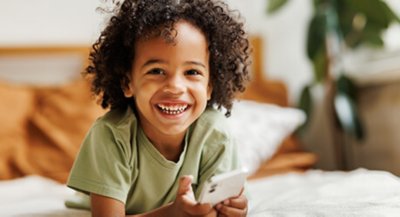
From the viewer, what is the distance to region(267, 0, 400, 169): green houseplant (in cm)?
190

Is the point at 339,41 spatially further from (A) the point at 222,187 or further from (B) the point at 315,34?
(A) the point at 222,187

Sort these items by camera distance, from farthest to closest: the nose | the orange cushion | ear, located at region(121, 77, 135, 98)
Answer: the orange cushion → ear, located at region(121, 77, 135, 98) → the nose

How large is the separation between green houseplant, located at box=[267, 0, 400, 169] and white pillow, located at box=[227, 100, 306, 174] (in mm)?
184

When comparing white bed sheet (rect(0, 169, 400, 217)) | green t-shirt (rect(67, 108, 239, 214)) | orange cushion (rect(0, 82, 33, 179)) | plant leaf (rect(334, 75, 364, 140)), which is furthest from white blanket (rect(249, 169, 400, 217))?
orange cushion (rect(0, 82, 33, 179))

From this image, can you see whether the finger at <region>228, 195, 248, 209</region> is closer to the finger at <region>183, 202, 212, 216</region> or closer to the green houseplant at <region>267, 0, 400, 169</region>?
the finger at <region>183, 202, 212, 216</region>

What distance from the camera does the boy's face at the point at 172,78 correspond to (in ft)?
2.77

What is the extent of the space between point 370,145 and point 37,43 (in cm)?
139

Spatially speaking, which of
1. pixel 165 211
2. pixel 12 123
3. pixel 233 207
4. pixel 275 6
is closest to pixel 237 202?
pixel 233 207

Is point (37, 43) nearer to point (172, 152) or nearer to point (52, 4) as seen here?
point (52, 4)

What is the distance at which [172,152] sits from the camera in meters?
0.98

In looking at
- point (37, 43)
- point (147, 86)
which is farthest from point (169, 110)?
point (37, 43)

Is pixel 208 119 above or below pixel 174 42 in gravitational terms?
below

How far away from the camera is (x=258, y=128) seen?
1.80 metres

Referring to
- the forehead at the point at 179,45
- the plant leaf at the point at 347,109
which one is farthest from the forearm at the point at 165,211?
the plant leaf at the point at 347,109
